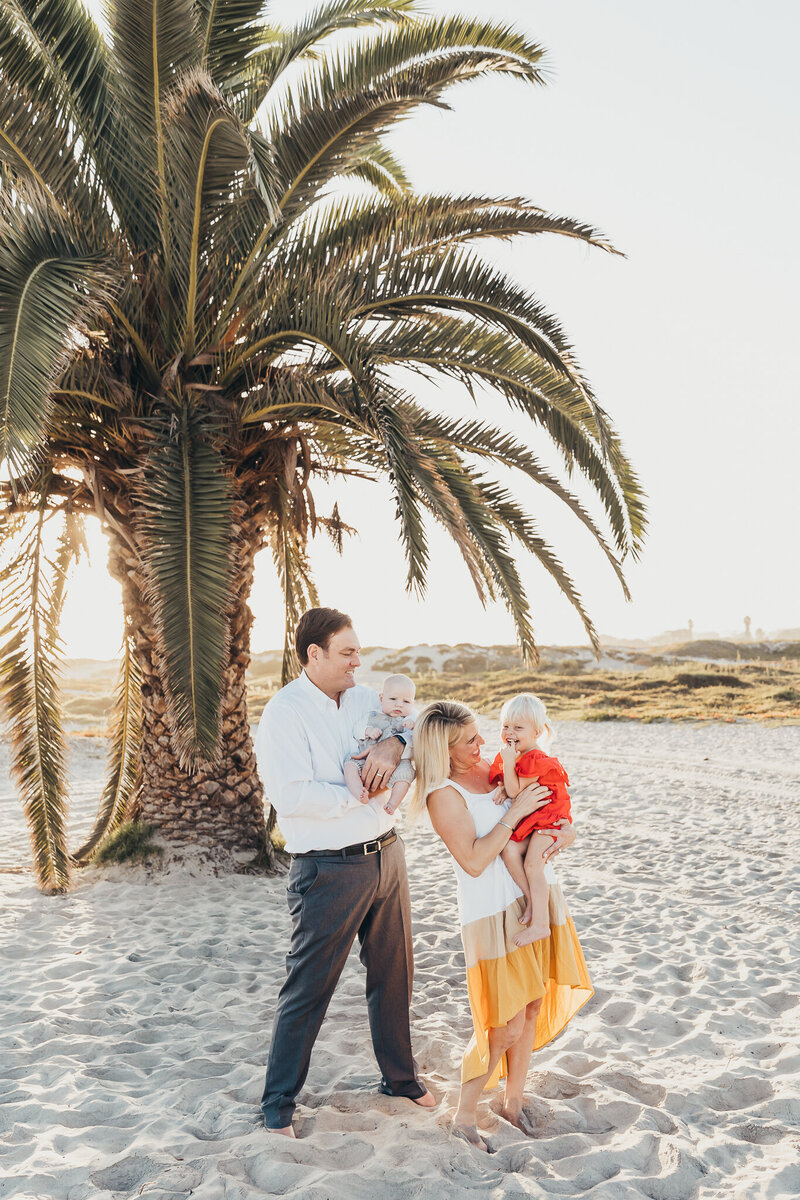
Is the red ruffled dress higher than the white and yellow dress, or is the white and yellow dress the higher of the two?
the red ruffled dress

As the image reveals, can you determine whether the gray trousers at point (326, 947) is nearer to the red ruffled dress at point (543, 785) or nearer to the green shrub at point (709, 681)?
the red ruffled dress at point (543, 785)

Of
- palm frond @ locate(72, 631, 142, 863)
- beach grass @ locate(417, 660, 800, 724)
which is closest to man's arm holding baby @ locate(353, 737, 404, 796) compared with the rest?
palm frond @ locate(72, 631, 142, 863)

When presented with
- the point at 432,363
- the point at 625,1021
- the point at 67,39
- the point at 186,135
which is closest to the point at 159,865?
the point at 625,1021

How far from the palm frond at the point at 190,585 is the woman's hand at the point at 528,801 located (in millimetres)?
3235

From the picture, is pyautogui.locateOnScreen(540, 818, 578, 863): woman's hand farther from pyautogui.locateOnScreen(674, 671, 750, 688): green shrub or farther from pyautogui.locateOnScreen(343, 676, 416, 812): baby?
pyautogui.locateOnScreen(674, 671, 750, 688): green shrub

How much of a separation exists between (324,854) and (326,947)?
0.33m

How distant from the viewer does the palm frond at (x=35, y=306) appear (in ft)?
13.2

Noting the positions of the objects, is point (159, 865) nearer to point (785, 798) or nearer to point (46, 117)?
point (46, 117)

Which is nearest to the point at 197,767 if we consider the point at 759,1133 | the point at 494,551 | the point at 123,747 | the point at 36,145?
the point at 123,747

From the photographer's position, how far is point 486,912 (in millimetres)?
3209

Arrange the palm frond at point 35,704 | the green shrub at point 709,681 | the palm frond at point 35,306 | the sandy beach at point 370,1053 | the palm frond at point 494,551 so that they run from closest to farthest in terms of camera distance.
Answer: the sandy beach at point 370,1053 → the palm frond at point 35,306 → the palm frond at point 494,551 → the palm frond at point 35,704 → the green shrub at point 709,681

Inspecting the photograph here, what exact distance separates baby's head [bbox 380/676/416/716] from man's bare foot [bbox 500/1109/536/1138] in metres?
1.67

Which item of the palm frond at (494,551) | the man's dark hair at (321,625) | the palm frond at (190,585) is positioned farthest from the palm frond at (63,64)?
the man's dark hair at (321,625)

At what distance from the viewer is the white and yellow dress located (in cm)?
314
